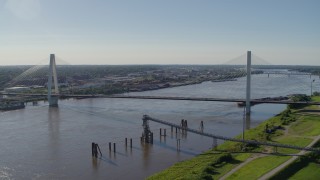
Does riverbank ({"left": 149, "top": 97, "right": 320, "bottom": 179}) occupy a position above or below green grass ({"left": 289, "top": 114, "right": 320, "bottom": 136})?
below

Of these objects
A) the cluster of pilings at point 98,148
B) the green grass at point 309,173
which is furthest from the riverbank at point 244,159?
the cluster of pilings at point 98,148

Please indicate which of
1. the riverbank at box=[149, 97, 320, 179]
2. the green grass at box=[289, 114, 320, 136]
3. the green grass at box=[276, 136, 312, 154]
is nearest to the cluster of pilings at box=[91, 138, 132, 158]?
the riverbank at box=[149, 97, 320, 179]

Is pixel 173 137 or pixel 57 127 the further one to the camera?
pixel 57 127

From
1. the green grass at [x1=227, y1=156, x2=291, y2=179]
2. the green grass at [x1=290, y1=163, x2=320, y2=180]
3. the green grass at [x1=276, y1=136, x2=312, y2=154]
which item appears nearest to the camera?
the green grass at [x1=290, y1=163, x2=320, y2=180]

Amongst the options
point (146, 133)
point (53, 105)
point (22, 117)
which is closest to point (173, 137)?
point (146, 133)

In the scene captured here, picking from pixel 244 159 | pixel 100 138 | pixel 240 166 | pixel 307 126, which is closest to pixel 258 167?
pixel 240 166

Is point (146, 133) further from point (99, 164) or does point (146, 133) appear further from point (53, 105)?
point (53, 105)

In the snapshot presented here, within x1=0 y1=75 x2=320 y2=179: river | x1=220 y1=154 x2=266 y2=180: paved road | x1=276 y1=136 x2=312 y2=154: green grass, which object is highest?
x1=276 y1=136 x2=312 y2=154: green grass

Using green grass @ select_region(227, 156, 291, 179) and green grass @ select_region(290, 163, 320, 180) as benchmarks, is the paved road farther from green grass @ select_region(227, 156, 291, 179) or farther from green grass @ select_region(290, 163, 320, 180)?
green grass @ select_region(290, 163, 320, 180)
